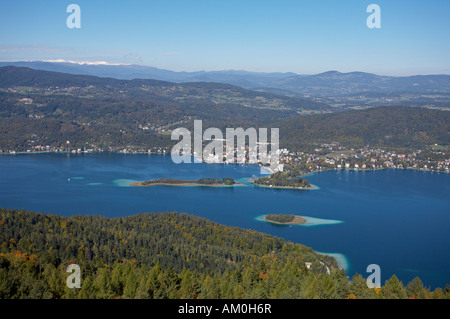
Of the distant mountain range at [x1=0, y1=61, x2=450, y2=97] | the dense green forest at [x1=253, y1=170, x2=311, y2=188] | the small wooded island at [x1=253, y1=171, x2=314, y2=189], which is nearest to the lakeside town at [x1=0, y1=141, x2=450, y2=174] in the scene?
the dense green forest at [x1=253, y1=170, x2=311, y2=188]

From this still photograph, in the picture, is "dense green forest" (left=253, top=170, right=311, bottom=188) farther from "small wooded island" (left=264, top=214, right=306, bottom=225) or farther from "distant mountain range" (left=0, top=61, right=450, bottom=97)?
"distant mountain range" (left=0, top=61, right=450, bottom=97)

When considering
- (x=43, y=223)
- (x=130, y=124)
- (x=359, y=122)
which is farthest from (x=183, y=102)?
(x=43, y=223)

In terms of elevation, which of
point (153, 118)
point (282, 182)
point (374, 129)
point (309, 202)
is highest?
point (153, 118)

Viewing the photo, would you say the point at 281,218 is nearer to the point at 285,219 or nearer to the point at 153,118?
the point at 285,219

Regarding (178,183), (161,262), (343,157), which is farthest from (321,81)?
(161,262)

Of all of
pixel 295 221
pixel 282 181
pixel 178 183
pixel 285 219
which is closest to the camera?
pixel 285 219
